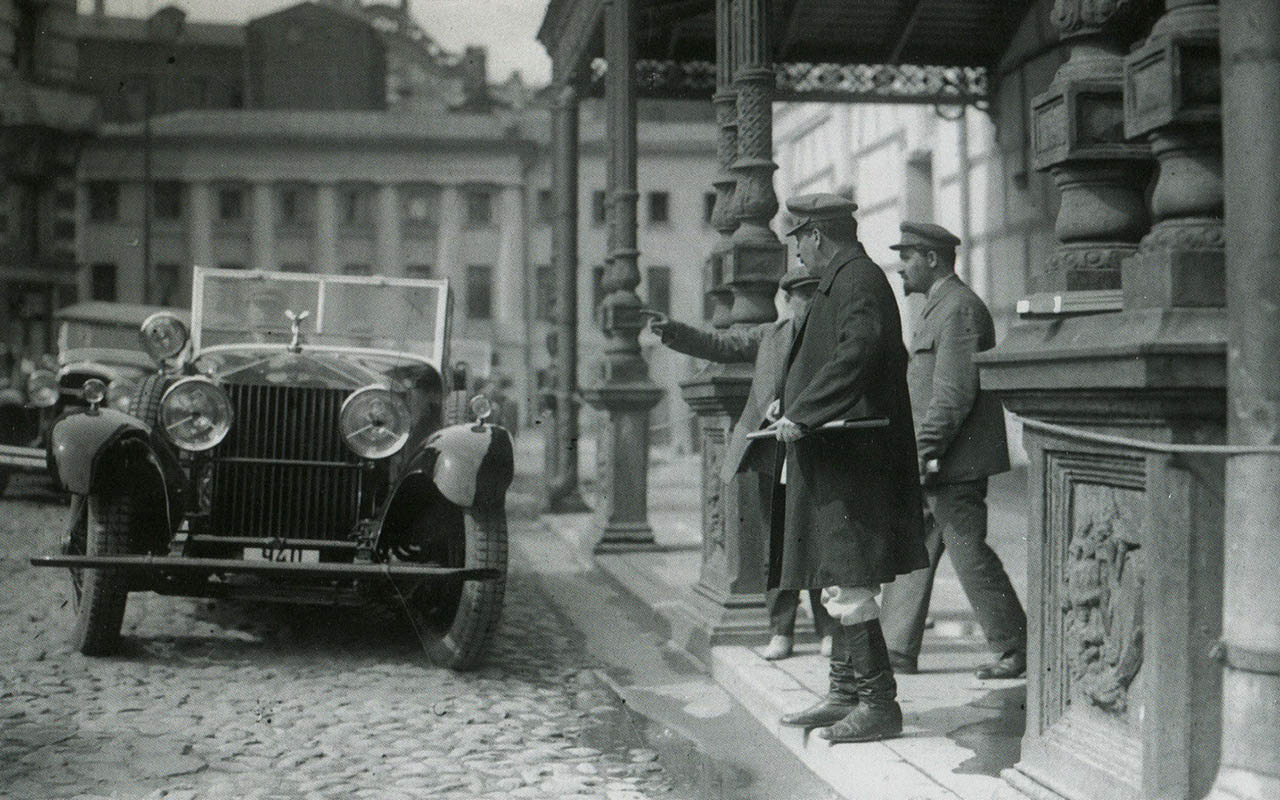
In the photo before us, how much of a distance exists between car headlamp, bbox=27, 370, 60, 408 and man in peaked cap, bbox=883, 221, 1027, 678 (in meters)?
10.4

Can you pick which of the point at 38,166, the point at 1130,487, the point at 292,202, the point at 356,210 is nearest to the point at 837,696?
the point at 1130,487

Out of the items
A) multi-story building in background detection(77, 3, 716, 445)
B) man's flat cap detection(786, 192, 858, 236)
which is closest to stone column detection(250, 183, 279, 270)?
multi-story building in background detection(77, 3, 716, 445)

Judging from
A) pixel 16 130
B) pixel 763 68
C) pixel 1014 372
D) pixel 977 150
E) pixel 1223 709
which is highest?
pixel 16 130

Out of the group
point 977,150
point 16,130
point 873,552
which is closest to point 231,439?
point 873,552

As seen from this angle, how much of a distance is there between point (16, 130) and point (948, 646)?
1498 inches

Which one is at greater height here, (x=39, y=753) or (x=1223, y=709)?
(x=1223, y=709)

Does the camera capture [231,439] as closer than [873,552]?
No

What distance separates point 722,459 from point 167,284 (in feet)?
157

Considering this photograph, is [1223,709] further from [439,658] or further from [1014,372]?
[439,658]

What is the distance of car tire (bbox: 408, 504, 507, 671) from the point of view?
672 cm

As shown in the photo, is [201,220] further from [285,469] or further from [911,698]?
[911,698]

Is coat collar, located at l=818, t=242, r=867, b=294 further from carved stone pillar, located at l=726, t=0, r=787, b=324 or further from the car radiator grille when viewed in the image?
the car radiator grille

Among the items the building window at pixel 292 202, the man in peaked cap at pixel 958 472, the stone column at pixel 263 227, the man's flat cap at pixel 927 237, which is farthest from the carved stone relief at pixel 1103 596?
the building window at pixel 292 202

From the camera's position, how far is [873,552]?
15.3 feet
